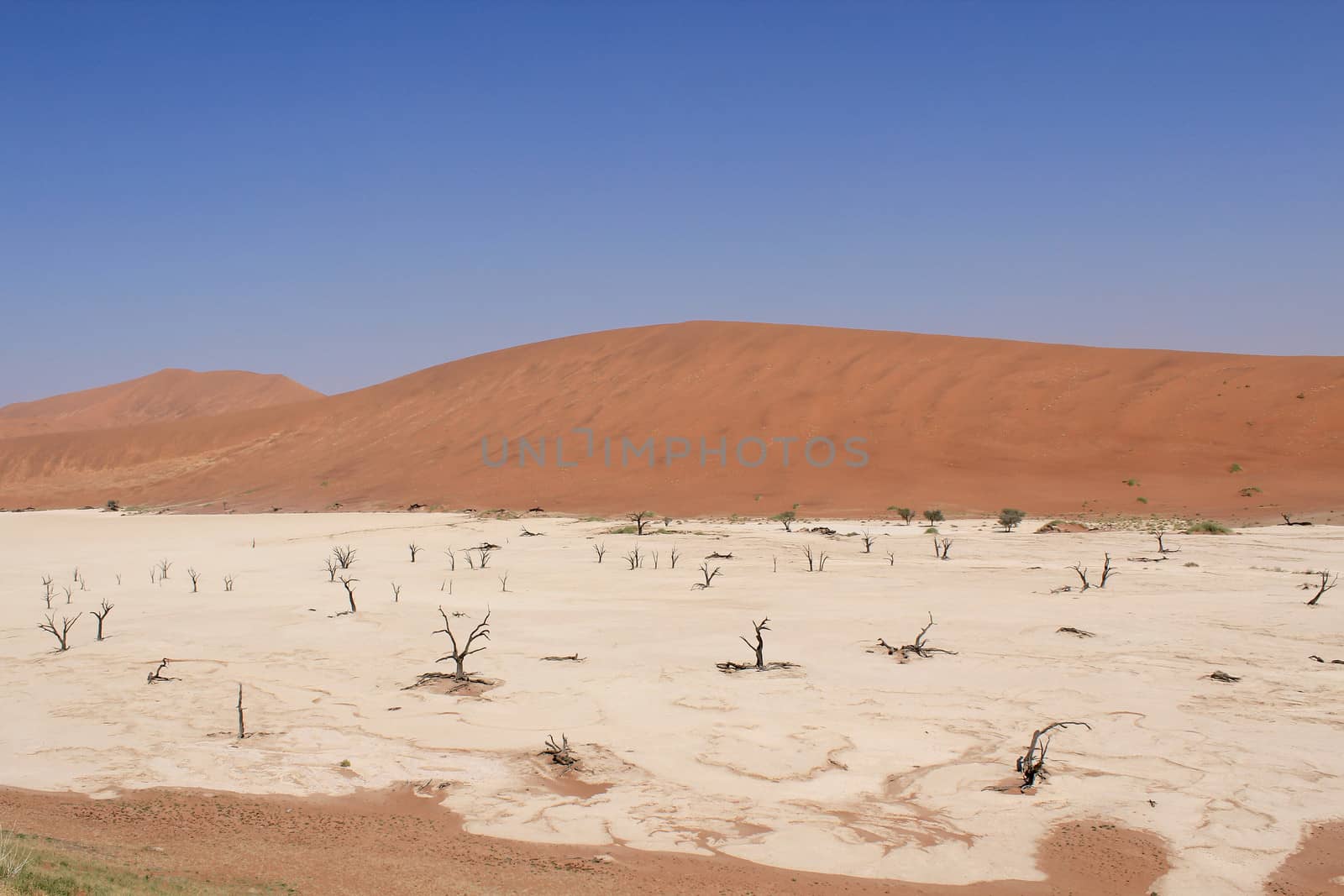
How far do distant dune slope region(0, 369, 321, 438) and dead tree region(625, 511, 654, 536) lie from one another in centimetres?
7997

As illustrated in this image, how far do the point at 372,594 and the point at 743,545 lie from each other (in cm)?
794

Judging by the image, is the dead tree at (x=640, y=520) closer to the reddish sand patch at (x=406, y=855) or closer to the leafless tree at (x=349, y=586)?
the leafless tree at (x=349, y=586)

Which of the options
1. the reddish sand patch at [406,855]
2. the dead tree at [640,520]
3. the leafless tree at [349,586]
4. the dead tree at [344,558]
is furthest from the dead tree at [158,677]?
the dead tree at [640,520]

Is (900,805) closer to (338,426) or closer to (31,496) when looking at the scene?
(338,426)

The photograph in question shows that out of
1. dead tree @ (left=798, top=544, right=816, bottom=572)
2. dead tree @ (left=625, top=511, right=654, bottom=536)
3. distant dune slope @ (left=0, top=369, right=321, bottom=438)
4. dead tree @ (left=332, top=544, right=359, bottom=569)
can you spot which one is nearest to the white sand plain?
dead tree @ (left=798, top=544, right=816, bottom=572)

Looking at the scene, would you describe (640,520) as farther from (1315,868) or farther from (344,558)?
(1315,868)

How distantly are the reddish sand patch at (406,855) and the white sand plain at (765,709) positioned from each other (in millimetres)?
174

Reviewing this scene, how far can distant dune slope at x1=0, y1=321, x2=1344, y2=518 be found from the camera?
28766 millimetres

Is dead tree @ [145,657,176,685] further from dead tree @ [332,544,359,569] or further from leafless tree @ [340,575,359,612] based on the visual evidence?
dead tree @ [332,544,359,569]

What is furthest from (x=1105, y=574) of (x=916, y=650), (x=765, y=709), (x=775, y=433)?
(x=775, y=433)

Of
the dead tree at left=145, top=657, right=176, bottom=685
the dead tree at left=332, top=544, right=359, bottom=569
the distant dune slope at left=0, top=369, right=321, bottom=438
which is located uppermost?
the distant dune slope at left=0, top=369, right=321, bottom=438

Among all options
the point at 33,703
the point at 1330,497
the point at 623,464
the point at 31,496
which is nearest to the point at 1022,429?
the point at 1330,497

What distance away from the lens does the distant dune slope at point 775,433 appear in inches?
1133

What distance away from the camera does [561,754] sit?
6531mm
